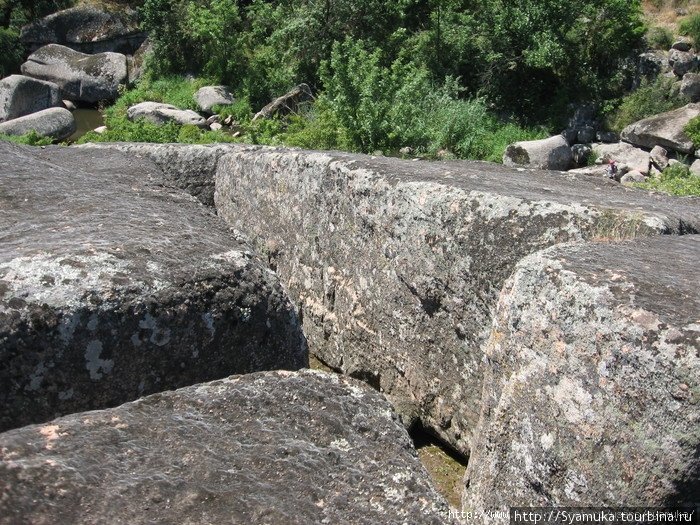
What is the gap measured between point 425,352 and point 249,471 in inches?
112

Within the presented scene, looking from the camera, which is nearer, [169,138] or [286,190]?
[286,190]

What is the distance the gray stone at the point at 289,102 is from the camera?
23375 millimetres

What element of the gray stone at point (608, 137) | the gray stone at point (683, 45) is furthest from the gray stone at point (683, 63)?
the gray stone at point (608, 137)

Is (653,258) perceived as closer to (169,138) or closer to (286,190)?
(286,190)

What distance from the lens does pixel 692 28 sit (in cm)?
2430

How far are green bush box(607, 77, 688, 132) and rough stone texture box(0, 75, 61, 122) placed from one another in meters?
17.5

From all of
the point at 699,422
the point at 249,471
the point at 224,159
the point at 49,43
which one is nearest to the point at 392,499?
the point at 249,471

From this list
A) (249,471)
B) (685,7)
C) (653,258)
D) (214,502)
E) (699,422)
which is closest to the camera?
(214,502)

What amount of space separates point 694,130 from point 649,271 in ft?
62.0

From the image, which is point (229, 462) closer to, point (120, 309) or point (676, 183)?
point (120, 309)

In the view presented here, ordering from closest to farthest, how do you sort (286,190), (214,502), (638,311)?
(214,502) → (638,311) → (286,190)

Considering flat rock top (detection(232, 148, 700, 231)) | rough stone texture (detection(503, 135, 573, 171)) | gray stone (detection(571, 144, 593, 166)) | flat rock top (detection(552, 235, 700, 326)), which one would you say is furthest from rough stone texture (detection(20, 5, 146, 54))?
flat rock top (detection(552, 235, 700, 326))

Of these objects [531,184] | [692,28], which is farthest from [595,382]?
[692,28]

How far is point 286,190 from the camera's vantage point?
5691 mm
